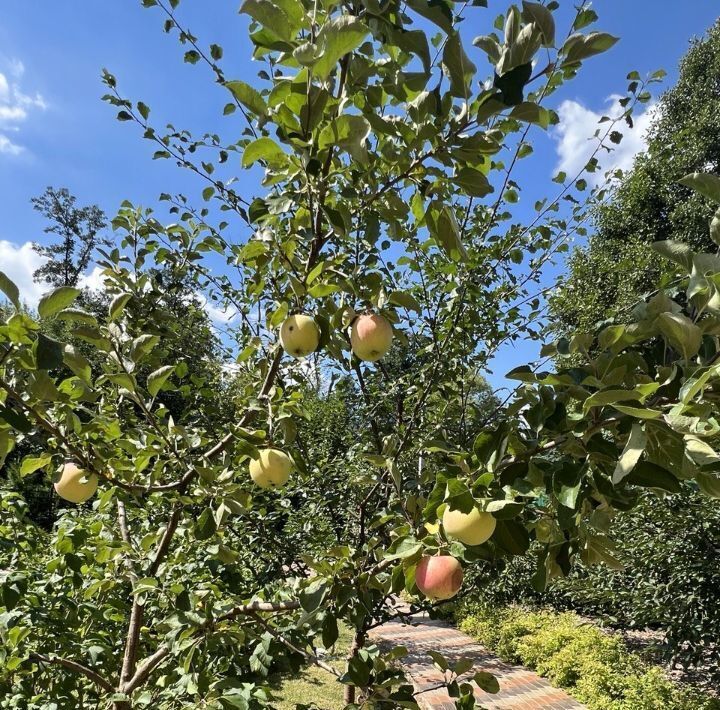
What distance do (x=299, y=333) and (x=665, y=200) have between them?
12.1 metres

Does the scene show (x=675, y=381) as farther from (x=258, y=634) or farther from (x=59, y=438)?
(x=258, y=634)

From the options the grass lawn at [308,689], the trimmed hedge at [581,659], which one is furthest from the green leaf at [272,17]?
the trimmed hedge at [581,659]

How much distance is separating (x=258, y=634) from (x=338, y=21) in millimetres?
1729

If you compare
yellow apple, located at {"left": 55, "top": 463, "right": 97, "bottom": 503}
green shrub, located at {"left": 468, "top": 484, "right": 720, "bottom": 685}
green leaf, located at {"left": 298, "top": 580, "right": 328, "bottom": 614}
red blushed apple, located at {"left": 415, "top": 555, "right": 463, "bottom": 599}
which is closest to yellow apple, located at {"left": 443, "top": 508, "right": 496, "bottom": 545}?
red blushed apple, located at {"left": 415, "top": 555, "right": 463, "bottom": 599}

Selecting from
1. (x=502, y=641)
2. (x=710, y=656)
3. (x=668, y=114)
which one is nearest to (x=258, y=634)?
(x=710, y=656)

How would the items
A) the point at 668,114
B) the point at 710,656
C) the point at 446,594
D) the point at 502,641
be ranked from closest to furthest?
the point at 446,594, the point at 710,656, the point at 502,641, the point at 668,114

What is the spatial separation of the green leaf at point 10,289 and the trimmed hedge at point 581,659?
19.5 feet

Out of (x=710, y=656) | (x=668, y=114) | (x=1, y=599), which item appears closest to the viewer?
(x=1, y=599)

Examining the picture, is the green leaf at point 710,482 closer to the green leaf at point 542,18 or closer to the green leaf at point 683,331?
the green leaf at point 683,331

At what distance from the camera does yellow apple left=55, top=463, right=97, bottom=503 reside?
4.41 ft

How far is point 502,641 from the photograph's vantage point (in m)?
7.11

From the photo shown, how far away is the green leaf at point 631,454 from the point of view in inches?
26.7

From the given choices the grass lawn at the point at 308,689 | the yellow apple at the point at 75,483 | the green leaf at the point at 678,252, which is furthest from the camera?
the grass lawn at the point at 308,689

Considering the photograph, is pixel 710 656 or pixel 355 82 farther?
pixel 710 656
